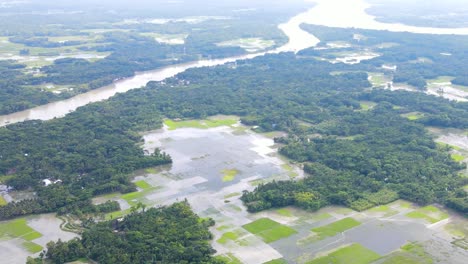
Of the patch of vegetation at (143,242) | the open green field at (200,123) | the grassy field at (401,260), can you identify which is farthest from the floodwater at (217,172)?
the grassy field at (401,260)

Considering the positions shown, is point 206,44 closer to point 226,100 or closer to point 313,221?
point 226,100

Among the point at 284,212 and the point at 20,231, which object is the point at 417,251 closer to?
the point at 284,212

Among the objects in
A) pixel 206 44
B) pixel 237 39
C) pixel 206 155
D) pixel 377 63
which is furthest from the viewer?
pixel 237 39

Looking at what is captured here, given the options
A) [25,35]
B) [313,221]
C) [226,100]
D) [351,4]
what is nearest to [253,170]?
[313,221]

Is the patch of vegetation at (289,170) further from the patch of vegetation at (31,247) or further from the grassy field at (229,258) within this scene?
the patch of vegetation at (31,247)

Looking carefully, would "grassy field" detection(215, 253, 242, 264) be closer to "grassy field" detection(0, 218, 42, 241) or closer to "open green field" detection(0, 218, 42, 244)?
"open green field" detection(0, 218, 42, 244)
